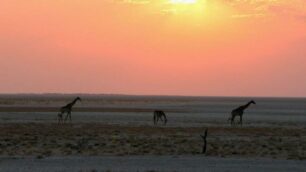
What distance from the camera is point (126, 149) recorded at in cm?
3052

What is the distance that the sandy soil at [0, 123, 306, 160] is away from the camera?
95.7 ft

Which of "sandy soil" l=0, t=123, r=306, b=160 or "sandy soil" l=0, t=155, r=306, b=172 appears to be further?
"sandy soil" l=0, t=123, r=306, b=160

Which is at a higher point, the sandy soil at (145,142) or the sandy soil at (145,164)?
the sandy soil at (145,142)

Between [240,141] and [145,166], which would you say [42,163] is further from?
[240,141]

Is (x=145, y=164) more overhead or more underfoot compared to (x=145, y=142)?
more underfoot

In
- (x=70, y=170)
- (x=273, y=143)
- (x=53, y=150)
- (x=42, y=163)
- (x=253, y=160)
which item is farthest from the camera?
(x=273, y=143)

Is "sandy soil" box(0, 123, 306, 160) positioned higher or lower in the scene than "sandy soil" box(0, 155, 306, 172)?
higher

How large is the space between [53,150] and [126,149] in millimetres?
3200

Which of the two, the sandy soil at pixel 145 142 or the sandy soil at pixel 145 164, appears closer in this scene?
the sandy soil at pixel 145 164

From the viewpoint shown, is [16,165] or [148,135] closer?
[16,165]

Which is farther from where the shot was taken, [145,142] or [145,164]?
[145,142]

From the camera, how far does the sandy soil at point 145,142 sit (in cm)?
2917

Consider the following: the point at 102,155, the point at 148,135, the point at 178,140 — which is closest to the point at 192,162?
the point at 102,155

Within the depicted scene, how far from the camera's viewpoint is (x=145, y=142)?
33906 mm
